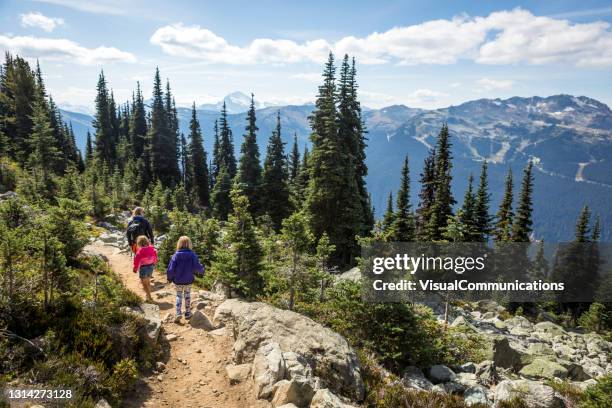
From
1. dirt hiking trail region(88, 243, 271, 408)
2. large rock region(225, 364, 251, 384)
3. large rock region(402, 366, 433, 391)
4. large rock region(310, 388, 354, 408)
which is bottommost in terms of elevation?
large rock region(402, 366, 433, 391)

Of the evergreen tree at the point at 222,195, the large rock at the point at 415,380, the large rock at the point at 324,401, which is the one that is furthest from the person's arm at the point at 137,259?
the evergreen tree at the point at 222,195

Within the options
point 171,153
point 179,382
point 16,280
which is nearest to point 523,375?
point 179,382

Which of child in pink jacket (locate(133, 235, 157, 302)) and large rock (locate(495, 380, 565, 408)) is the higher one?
child in pink jacket (locate(133, 235, 157, 302))

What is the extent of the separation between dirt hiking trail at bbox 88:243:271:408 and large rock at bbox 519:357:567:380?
1213cm

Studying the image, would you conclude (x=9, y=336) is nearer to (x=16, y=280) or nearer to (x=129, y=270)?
(x=16, y=280)

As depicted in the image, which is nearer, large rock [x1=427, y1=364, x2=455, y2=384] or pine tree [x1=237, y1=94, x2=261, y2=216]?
large rock [x1=427, y1=364, x2=455, y2=384]

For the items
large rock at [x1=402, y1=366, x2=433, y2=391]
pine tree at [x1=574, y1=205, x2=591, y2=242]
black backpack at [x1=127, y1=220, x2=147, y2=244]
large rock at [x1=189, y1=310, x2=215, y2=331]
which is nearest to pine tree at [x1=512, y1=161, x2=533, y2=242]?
pine tree at [x1=574, y1=205, x2=591, y2=242]

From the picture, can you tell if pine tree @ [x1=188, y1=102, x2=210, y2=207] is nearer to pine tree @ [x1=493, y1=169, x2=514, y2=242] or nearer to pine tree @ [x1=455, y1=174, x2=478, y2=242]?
pine tree @ [x1=455, y1=174, x2=478, y2=242]

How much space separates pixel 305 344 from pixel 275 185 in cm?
3681

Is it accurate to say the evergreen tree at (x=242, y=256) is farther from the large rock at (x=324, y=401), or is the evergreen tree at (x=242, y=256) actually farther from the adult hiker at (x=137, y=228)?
the large rock at (x=324, y=401)

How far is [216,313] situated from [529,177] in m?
46.8

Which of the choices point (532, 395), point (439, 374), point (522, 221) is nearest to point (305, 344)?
point (439, 374)

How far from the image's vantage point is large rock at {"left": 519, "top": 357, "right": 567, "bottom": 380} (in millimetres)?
14562

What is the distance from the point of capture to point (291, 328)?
909 cm
